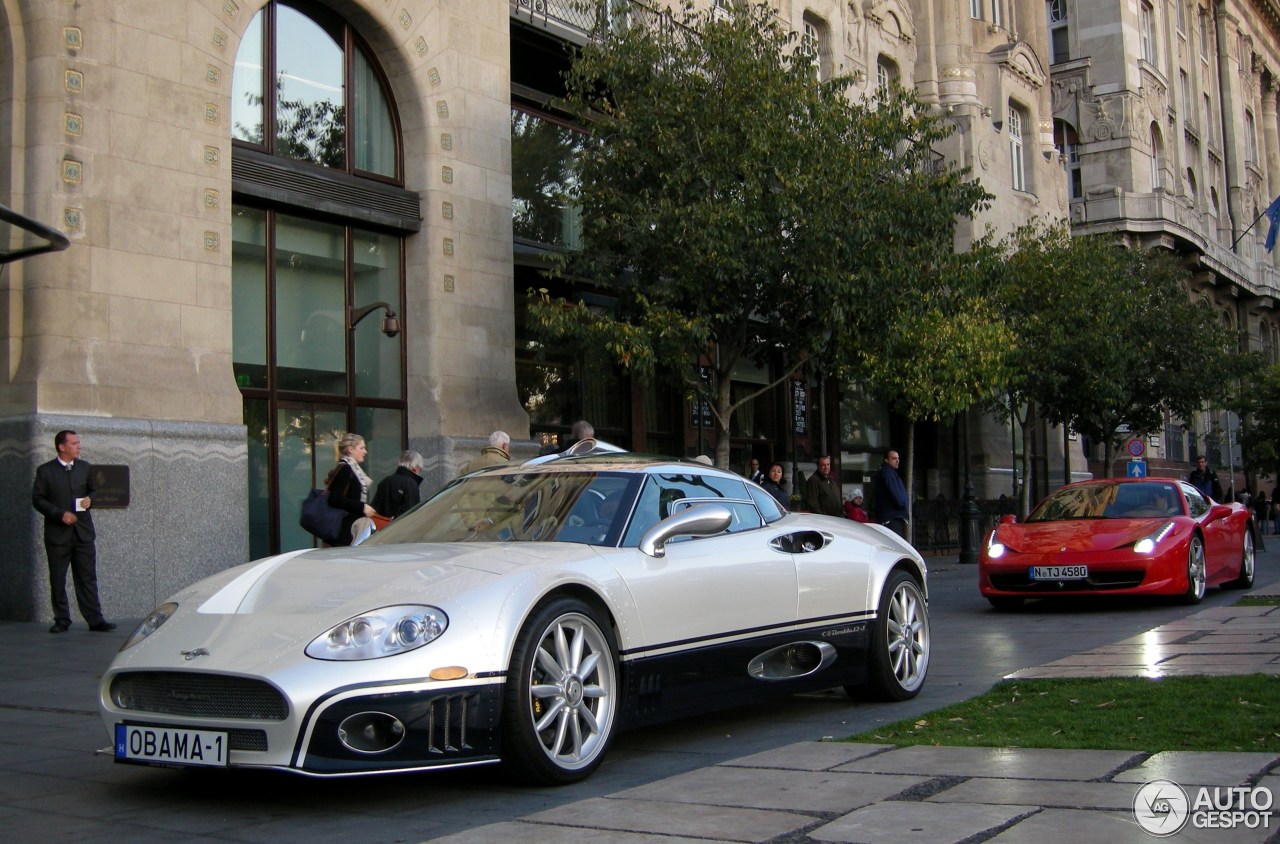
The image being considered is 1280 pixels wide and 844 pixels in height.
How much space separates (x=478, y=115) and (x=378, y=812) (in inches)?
542

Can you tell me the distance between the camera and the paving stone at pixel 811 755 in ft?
17.7

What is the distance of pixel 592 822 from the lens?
450 centimetres

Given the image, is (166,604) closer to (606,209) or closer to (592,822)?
(592,822)

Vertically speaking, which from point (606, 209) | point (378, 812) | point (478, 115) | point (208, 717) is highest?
point (478, 115)

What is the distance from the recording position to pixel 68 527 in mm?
11617

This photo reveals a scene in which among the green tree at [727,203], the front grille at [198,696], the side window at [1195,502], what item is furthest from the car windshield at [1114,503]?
the front grille at [198,696]

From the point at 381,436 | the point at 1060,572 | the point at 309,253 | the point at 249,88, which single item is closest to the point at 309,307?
the point at 309,253

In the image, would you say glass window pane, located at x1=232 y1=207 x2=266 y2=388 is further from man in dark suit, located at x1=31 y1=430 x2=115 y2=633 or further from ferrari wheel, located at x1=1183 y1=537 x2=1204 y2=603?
ferrari wheel, located at x1=1183 y1=537 x2=1204 y2=603

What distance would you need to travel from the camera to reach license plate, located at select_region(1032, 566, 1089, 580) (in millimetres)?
12594

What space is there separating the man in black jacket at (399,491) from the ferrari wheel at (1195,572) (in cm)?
729

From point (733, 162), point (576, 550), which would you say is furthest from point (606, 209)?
point (576, 550)

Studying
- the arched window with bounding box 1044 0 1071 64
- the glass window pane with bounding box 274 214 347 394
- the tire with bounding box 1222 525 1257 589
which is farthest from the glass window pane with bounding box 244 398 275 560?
the arched window with bounding box 1044 0 1071 64

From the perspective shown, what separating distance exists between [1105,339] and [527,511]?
75.9ft

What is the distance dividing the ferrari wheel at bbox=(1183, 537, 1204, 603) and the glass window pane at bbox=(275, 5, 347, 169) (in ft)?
34.4
